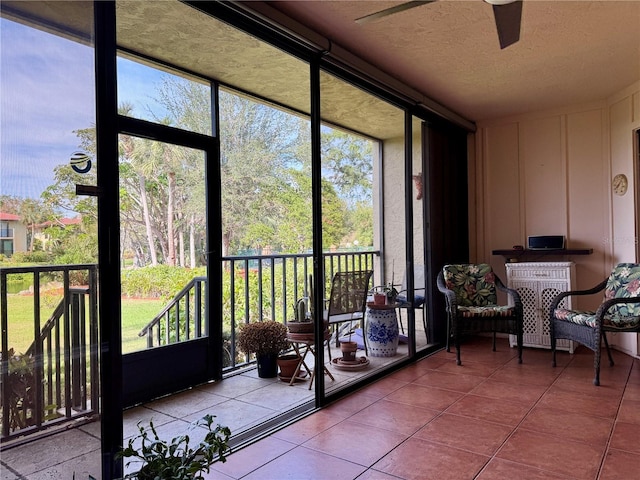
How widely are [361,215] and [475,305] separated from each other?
1.77m

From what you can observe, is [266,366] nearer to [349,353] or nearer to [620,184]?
[349,353]

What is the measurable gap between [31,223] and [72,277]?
0.80 ft

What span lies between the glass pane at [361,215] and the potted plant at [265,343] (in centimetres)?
51

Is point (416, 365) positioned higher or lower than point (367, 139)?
lower

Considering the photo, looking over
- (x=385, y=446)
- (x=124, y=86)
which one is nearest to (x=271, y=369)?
(x=385, y=446)

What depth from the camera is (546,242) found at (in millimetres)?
4480

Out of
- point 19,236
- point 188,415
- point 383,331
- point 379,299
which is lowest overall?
point 188,415

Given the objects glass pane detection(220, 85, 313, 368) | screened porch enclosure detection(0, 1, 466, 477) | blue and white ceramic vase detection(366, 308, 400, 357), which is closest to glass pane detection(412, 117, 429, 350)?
screened porch enclosure detection(0, 1, 466, 477)

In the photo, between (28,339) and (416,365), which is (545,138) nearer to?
(416,365)

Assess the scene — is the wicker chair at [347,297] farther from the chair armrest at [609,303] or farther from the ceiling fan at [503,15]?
the ceiling fan at [503,15]

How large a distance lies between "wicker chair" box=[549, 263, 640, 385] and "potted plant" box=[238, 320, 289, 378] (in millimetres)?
2393

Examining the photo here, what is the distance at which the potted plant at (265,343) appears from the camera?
11.3 feet

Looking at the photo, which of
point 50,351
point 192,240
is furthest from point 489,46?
point 50,351

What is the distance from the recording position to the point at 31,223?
1462 mm
